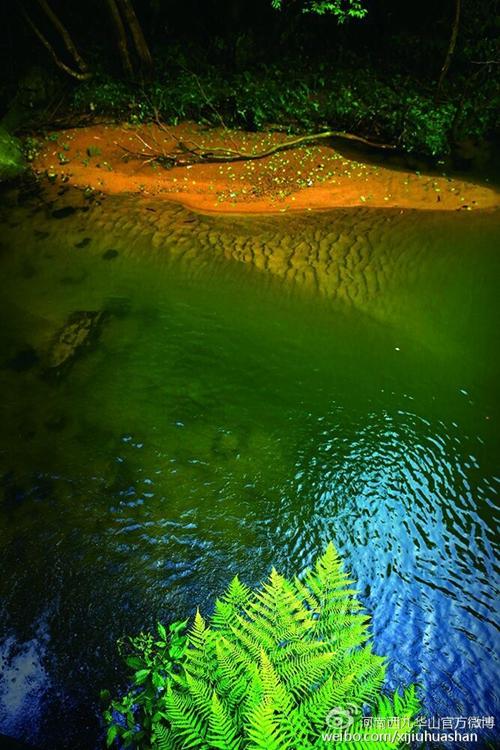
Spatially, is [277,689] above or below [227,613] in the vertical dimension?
above

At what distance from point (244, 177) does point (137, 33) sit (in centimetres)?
441

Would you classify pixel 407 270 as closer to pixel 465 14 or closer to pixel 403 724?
pixel 403 724

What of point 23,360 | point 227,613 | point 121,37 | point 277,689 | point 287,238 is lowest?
point 23,360

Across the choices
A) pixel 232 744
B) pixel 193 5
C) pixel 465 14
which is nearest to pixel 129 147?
pixel 193 5

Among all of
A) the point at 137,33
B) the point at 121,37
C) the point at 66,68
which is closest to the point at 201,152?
the point at 137,33

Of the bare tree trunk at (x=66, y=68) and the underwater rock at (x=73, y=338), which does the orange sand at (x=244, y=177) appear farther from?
the underwater rock at (x=73, y=338)

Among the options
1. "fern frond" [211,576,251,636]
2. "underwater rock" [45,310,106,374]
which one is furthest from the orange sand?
"fern frond" [211,576,251,636]

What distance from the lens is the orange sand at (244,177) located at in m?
8.42

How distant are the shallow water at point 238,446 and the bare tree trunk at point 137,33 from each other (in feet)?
18.7

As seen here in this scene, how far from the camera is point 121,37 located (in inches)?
393

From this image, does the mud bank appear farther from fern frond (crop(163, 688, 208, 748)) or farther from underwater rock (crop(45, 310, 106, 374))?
fern frond (crop(163, 688, 208, 748))

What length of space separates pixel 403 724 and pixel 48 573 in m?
2.73

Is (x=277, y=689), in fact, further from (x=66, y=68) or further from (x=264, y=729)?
(x=66, y=68)

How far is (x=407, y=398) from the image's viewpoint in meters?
5.02
